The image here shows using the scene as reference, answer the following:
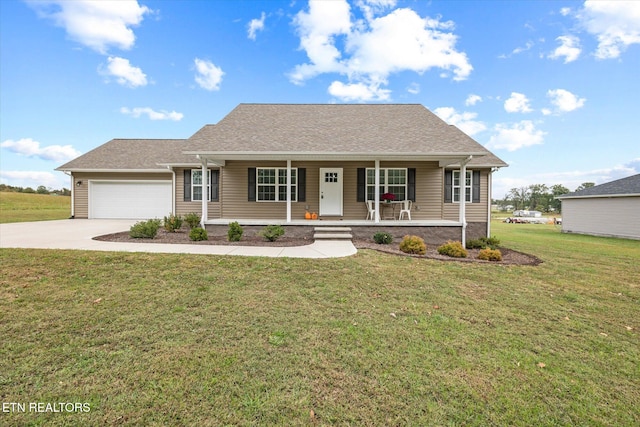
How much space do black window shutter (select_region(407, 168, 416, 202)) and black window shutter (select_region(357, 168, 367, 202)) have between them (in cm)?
A: 181

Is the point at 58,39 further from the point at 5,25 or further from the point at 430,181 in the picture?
the point at 430,181

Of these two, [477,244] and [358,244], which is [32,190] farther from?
[477,244]

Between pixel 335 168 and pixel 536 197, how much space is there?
6262 centimetres

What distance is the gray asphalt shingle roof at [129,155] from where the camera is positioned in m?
14.8

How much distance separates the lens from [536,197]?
185 ft

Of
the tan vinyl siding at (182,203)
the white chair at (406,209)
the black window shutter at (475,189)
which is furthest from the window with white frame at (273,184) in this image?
the black window shutter at (475,189)

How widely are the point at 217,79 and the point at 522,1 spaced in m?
14.7

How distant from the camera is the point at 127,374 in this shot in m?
2.39

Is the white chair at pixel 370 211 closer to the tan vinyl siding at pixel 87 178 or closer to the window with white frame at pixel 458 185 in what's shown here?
the window with white frame at pixel 458 185

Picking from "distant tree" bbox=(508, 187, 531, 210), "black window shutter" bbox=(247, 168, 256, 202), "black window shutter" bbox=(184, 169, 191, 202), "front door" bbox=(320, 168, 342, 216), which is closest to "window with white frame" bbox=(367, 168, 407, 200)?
"front door" bbox=(320, 168, 342, 216)

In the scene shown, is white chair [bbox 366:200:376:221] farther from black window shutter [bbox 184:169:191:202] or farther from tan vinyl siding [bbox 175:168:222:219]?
black window shutter [bbox 184:169:191:202]

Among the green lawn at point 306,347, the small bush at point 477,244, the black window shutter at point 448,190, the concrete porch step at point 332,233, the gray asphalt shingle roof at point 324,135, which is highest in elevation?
the gray asphalt shingle roof at point 324,135

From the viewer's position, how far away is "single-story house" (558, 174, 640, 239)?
15633 millimetres

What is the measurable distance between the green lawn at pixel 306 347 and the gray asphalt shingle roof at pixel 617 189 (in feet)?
54.5
